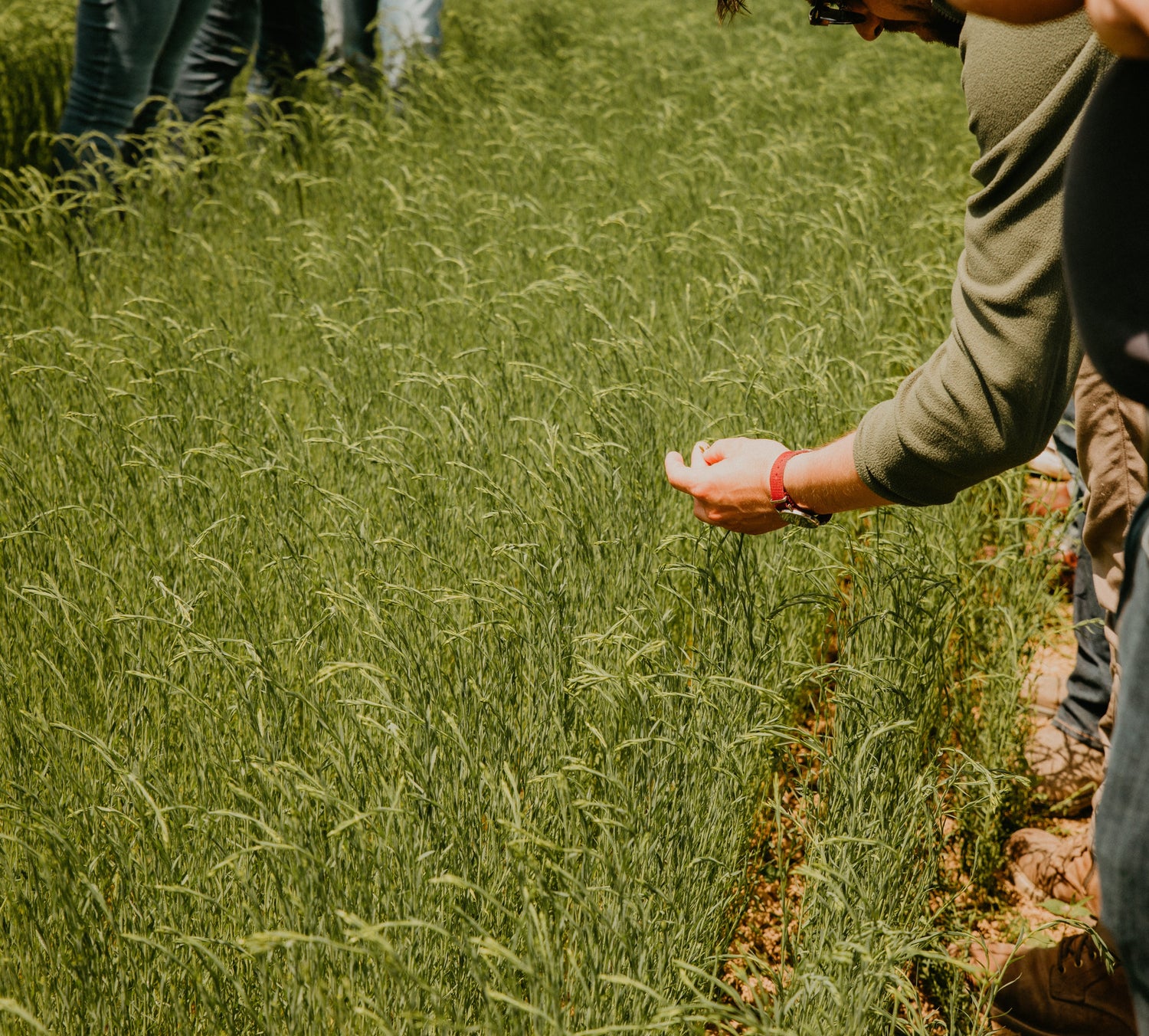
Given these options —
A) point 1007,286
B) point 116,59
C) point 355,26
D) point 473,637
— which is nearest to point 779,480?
point 1007,286

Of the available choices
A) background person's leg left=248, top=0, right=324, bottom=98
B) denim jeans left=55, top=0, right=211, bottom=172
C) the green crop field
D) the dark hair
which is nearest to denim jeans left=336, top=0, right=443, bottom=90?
background person's leg left=248, top=0, right=324, bottom=98

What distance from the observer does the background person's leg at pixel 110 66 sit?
338cm

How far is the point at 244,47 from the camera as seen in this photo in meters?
4.29

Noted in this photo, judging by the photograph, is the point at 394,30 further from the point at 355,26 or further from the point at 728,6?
the point at 728,6

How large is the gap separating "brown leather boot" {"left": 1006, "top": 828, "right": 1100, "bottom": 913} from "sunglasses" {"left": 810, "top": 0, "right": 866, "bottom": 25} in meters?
1.22

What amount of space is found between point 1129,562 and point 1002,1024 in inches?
41.7

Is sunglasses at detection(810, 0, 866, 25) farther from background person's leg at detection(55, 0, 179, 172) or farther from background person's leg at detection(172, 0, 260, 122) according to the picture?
background person's leg at detection(172, 0, 260, 122)

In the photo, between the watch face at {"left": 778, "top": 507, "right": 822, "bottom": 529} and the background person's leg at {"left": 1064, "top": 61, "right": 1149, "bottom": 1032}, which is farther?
the watch face at {"left": 778, "top": 507, "right": 822, "bottom": 529}

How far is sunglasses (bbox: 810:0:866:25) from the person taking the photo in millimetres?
1317

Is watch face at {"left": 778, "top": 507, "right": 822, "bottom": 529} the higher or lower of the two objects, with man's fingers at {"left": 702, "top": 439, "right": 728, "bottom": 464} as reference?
lower

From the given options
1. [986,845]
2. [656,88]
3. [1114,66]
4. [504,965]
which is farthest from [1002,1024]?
[656,88]

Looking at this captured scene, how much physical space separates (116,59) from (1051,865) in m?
3.31

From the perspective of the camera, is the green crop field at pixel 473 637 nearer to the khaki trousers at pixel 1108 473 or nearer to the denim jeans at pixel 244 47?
the khaki trousers at pixel 1108 473

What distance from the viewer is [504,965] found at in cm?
125
